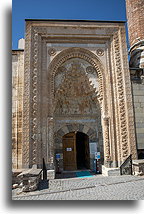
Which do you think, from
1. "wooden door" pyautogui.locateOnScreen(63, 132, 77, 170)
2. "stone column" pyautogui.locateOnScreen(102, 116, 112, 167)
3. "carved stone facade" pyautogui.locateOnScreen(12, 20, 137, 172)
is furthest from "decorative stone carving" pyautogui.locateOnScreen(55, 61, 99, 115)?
"wooden door" pyautogui.locateOnScreen(63, 132, 77, 170)

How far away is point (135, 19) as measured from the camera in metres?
9.16

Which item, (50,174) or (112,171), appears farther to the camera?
(112,171)

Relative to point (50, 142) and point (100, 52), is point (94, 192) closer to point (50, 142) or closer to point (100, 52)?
point (50, 142)

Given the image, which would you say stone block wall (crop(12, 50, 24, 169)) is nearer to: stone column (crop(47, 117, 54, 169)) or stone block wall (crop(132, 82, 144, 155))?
stone column (crop(47, 117, 54, 169))

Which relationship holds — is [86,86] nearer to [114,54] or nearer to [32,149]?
[114,54]

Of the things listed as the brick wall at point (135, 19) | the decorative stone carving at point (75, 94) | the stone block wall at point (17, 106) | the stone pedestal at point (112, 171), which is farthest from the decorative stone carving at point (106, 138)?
the brick wall at point (135, 19)

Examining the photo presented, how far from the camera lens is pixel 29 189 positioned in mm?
4727

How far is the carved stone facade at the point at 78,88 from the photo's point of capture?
22.6 feet

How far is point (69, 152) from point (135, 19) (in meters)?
7.60

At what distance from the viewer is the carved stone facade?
688 cm

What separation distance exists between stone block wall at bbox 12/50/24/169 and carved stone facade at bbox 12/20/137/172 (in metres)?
0.44

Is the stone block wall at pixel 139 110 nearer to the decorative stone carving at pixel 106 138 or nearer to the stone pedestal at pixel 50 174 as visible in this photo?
the decorative stone carving at pixel 106 138

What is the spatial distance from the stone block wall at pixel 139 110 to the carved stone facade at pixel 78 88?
246 millimetres

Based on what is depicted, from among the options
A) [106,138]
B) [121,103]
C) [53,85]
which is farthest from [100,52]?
[106,138]
